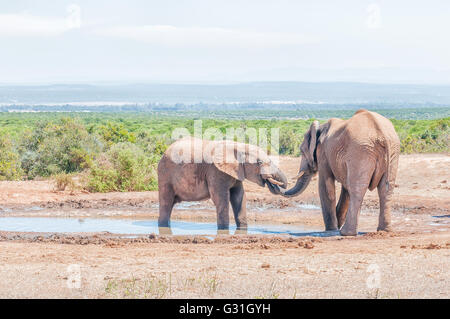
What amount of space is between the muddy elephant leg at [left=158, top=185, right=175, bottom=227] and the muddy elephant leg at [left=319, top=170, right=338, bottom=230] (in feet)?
10.2

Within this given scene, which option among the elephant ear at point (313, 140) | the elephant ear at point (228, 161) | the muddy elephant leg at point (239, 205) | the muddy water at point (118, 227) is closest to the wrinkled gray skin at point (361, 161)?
the elephant ear at point (313, 140)

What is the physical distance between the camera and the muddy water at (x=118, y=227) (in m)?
15.5

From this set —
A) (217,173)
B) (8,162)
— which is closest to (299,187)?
(217,173)

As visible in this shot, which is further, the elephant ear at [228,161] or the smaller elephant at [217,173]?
the smaller elephant at [217,173]

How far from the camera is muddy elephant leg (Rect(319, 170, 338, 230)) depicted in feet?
47.8

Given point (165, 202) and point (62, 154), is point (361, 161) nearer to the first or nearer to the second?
point (165, 202)

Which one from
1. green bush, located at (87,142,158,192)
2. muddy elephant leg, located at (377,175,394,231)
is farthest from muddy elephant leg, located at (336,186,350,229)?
green bush, located at (87,142,158,192)

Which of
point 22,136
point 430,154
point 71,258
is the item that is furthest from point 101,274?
point 22,136

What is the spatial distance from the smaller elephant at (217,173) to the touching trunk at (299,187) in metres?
0.17

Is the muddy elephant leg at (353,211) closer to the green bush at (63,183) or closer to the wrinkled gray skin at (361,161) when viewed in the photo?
the wrinkled gray skin at (361,161)

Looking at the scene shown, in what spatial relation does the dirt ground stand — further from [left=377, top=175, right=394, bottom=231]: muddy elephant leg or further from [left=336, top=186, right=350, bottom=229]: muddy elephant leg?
[left=336, top=186, right=350, bottom=229]: muddy elephant leg

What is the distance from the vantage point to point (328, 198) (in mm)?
14539

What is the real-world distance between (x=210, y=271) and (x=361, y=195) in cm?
458
